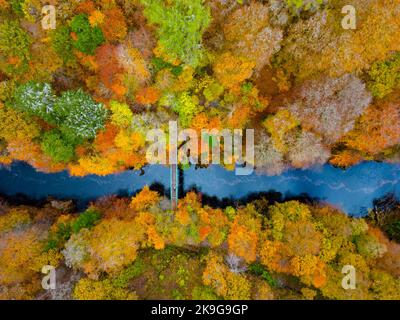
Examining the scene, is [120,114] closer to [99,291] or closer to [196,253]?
[196,253]

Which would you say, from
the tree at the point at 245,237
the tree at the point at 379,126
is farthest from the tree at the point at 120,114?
the tree at the point at 379,126

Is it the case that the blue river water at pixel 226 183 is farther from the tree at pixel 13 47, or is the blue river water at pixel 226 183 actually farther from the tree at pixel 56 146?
the tree at pixel 13 47

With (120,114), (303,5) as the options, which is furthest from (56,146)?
(303,5)

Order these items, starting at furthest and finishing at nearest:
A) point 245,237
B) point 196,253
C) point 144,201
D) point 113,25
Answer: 1. point 144,201
2. point 196,253
3. point 245,237
4. point 113,25

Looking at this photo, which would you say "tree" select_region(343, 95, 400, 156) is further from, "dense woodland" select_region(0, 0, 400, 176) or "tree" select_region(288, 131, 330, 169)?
"tree" select_region(288, 131, 330, 169)

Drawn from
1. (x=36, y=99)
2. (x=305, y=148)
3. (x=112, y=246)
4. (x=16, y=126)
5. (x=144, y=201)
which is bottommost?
(x=112, y=246)

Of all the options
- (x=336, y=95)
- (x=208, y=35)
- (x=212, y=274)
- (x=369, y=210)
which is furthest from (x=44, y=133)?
(x=369, y=210)

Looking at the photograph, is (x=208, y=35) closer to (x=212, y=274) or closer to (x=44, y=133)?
(x=44, y=133)
